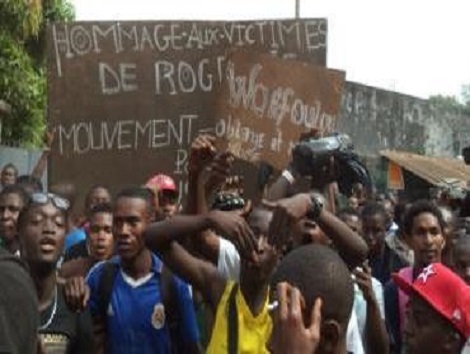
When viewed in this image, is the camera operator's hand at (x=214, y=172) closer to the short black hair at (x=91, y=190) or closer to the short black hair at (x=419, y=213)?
the short black hair at (x=419, y=213)

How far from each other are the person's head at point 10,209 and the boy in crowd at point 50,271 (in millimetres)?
1086

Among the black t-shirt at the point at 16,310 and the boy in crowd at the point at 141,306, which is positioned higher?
the black t-shirt at the point at 16,310

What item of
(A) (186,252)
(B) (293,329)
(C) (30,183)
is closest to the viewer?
(B) (293,329)

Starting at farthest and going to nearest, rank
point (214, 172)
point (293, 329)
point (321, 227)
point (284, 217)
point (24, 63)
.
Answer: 1. point (24, 63)
2. point (214, 172)
3. point (321, 227)
4. point (284, 217)
5. point (293, 329)

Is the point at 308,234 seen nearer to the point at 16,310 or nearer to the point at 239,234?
the point at 239,234

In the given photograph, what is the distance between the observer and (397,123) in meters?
27.6

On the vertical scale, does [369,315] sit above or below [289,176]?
below

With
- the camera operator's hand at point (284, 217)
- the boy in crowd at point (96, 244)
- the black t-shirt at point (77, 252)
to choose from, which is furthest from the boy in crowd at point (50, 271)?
the camera operator's hand at point (284, 217)

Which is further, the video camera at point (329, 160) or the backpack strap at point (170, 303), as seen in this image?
the video camera at point (329, 160)

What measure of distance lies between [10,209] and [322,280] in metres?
3.81

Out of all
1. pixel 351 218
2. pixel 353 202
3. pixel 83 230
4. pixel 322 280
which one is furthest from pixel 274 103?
pixel 322 280

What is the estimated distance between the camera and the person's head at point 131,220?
486 centimetres

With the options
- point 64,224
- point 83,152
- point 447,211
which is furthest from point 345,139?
point 83,152

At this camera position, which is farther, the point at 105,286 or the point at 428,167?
the point at 428,167
